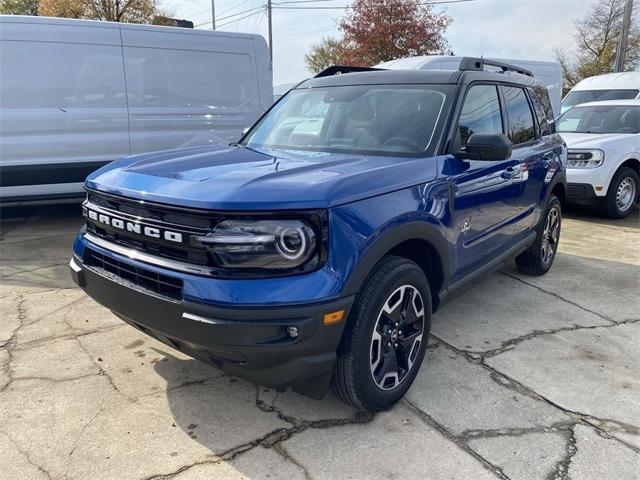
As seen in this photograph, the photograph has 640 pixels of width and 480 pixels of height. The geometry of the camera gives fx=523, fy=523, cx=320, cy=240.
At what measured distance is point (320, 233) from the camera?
223 cm

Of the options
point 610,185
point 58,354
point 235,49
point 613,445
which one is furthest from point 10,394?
point 610,185

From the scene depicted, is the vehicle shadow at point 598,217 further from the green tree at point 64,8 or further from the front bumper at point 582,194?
the green tree at point 64,8

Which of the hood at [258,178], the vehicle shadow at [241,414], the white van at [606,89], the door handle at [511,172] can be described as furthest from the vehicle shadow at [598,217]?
the vehicle shadow at [241,414]

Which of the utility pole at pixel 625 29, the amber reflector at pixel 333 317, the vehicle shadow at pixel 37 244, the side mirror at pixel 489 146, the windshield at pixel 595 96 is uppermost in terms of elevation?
the utility pole at pixel 625 29

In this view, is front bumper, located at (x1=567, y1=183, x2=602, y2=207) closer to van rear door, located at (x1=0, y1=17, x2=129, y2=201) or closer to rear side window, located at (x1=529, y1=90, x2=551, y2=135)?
rear side window, located at (x1=529, y1=90, x2=551, y2=135)

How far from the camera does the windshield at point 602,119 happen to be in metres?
8.31

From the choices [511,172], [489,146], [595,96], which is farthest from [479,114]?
[595,96]

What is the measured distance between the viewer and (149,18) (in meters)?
21.1

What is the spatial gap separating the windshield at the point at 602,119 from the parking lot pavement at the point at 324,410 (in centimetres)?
527

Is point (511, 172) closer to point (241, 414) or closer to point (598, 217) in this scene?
point (241, 414)

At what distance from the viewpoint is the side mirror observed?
298cm

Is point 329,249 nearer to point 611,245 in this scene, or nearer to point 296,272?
point 296,272

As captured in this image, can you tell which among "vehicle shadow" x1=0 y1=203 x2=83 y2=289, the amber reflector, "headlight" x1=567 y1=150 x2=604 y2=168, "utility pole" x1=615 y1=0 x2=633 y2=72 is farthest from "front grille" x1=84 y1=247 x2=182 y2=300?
"utility pole" x1=615 y1=0 x2=633 y2=72

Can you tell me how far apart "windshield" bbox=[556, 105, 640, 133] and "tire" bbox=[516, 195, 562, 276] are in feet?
13.8
